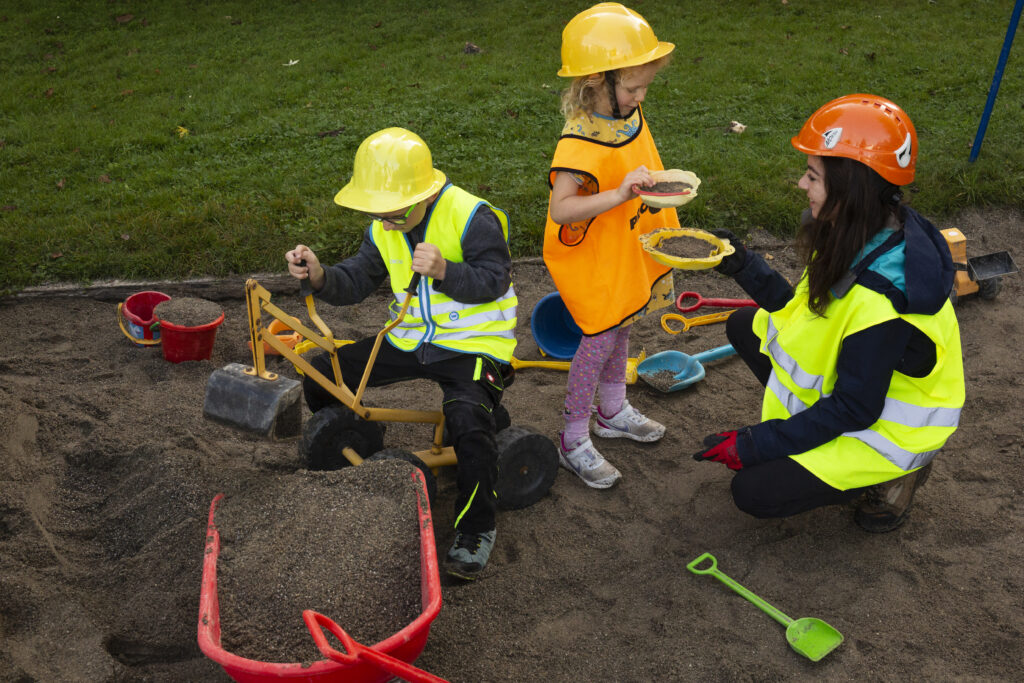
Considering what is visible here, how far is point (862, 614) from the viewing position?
2.67 metres

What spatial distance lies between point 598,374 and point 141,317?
242 cm

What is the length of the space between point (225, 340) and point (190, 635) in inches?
77.2

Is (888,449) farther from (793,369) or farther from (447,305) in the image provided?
(447,305)

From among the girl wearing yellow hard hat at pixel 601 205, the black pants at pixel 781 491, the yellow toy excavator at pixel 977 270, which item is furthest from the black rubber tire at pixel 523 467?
the yellow toy excavator at pixel 977 270

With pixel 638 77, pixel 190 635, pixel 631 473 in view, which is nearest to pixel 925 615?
pixel 631 473

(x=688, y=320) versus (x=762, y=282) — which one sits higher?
(x=762, y=282)

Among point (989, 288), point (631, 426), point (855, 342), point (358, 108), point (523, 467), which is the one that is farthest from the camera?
point (358, 108)

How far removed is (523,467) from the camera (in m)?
3.10

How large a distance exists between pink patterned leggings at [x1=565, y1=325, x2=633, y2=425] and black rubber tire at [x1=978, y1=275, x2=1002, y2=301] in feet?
7.68

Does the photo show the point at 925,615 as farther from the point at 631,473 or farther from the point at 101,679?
the point at 101,679

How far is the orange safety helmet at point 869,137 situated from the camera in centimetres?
238

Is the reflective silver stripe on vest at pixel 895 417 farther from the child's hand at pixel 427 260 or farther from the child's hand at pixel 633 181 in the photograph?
the child's hand at pixel 427 260

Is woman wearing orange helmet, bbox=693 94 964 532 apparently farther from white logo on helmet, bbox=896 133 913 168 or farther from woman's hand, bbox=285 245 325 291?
woman's hand, bbox=285 245 325 291

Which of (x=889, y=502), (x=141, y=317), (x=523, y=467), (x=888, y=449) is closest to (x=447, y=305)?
(x=523, y=467)
